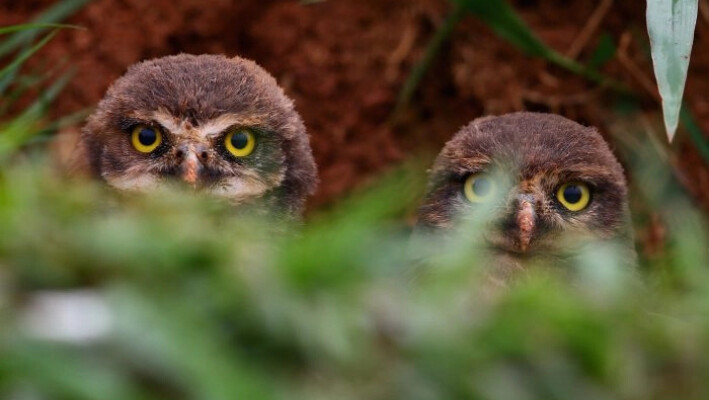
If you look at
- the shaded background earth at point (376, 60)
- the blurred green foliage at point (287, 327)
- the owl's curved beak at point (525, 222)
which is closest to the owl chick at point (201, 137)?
the owl's curved beak at point (525, 222)

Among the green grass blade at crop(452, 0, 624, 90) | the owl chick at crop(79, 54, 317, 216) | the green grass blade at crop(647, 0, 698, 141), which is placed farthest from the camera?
the green grass blade at crop(452, 0, 624, 90)

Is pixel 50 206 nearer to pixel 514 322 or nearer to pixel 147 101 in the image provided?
pixel 514 322

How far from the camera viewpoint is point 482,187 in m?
4.57

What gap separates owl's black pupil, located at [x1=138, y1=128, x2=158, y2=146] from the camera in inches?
174

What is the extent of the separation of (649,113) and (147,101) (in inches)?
110

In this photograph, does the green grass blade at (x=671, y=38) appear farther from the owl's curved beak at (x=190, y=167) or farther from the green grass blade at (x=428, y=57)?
the green grass blade at (x=428, y=57)

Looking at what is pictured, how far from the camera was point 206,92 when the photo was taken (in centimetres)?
450

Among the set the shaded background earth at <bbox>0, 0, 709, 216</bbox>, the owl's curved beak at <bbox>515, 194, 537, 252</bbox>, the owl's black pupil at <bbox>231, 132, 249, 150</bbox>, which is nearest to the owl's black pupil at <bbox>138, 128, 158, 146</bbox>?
the owl's black pupil at <bbox>231, 132, 249, 150</bbox>

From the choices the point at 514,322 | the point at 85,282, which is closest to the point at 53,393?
the point at 85,282

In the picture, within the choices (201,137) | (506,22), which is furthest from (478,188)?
(201,137)

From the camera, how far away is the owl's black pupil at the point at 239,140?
4492 mm

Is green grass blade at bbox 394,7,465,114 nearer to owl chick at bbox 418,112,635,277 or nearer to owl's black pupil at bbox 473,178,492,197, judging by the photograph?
owl chick at bbox 418,112,635,277

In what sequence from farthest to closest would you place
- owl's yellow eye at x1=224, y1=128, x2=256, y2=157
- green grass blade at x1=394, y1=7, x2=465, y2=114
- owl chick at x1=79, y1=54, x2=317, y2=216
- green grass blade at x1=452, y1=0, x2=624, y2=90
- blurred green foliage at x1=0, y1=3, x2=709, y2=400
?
green grass blade at x1=394, y1=7, x2=465, y2=114, green grass blade at x1=452, y1=0, x2=624, y2=90, owl's yellow eye at x1=224, y1=128, x2=256, y2=157, owl chick at x1=79, y1=54, x2=317, y2=216, blurred green foliage at x1=0, y1=3, x2=709, y2=400

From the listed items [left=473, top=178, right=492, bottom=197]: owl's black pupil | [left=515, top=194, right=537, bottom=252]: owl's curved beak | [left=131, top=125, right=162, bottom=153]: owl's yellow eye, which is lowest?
[left=515, top=194, right=537, bottom=252]: owl's curved beak
